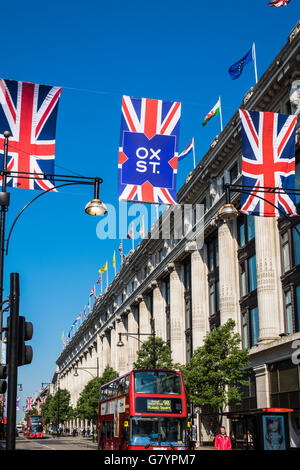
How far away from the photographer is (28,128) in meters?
20.6

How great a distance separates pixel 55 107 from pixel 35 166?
7.63 ft

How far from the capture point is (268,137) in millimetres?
25078

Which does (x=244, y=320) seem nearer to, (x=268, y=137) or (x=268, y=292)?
(x=268, y=292)

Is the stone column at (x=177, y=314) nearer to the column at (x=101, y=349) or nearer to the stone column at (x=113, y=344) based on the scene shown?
the stone column at (x=113, y=344)

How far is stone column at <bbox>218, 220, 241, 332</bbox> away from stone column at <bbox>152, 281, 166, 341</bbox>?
862 inches

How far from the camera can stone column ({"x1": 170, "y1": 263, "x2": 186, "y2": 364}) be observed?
66.1 metres

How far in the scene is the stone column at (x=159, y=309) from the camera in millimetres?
73062

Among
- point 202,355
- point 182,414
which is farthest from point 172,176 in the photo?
point 202,355

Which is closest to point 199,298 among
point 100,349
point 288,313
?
point 288,313

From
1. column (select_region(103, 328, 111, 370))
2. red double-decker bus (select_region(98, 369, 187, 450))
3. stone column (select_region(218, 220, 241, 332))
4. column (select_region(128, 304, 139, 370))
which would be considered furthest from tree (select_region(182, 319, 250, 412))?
column (select_region(103, 328, 111, 370))

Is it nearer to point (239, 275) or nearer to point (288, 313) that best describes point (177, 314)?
point (239, 275)

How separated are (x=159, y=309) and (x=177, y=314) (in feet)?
26.2

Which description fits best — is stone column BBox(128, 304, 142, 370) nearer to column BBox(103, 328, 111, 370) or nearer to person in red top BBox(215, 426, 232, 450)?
column BBox(103, 328, 111, 370)
